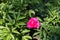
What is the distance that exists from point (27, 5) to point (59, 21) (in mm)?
539

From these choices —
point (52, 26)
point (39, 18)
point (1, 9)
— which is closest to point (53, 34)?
point (52, 26)

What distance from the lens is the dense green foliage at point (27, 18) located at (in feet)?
9.59

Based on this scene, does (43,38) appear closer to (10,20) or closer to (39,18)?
(39,18)

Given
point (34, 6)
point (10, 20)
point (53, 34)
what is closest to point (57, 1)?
point (34, 6)

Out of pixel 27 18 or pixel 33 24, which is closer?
pixel 33 24

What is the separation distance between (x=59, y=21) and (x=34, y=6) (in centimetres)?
48

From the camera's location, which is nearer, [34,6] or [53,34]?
[53,34]

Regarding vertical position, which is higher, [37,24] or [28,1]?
[28,1]

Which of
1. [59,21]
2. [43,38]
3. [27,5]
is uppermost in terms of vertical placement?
[27,5]

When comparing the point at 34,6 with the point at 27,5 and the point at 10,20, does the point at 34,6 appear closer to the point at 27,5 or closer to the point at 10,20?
the point at 27,5

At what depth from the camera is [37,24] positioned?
9.78ft

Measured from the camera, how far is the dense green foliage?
292 centimetres

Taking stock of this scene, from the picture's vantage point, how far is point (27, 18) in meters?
3.16

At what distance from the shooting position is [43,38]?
2926mm
